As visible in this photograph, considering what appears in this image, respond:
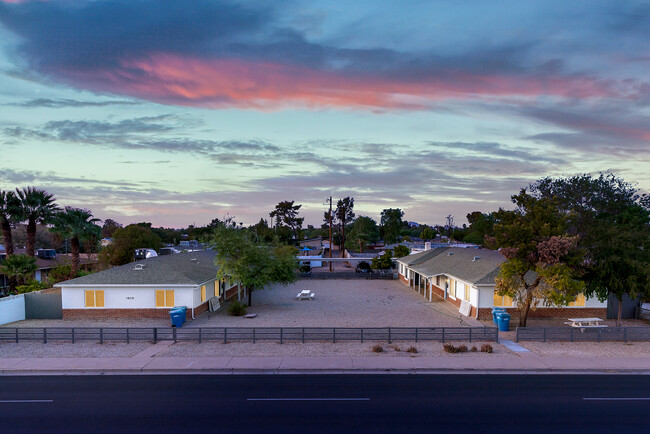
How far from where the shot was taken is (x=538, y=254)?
24.4 metres

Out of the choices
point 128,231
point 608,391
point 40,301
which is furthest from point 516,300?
point 128,231

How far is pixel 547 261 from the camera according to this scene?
2373 cm

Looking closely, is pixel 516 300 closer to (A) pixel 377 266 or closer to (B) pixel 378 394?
(B) pixel 378 394

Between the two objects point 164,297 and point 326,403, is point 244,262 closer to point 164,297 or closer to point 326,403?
point 164,297

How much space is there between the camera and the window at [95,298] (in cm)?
2852

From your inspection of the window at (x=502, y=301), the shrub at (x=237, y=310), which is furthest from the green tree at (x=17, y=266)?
the window at (x=502, y=301)

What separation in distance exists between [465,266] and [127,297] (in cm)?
2542

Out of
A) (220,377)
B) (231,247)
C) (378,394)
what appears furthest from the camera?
(231,247)

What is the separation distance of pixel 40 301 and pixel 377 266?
1594 inches

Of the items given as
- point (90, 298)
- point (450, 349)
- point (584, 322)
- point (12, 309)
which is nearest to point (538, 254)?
point (584, 322)

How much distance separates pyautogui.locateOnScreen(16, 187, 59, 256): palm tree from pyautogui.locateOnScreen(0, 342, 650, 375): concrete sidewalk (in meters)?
25.2

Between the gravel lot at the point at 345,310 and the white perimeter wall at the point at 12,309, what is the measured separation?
12112mm

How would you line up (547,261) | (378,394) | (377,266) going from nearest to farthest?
(378,394)
(547,261)
(377,266)

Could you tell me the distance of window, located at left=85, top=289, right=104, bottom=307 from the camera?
Answer: 28.5m
